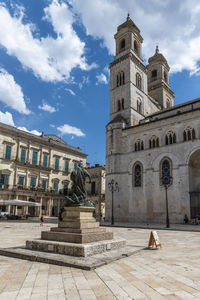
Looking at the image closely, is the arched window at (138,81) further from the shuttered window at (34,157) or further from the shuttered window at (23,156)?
the shuttered window at (23,156)

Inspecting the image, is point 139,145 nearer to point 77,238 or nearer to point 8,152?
point 8,152

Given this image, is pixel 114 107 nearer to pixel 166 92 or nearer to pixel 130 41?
pixel 130 41

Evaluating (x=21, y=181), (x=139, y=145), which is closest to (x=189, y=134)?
(x=139, y=145)

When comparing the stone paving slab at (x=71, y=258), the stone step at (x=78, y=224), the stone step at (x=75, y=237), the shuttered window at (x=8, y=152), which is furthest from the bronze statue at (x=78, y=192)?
the shuttered window at (x=8, y=152)

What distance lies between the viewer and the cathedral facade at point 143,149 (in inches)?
1054

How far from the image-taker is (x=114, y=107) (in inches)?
1465

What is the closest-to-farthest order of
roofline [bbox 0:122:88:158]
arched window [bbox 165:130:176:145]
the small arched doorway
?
1. the small arched doorway
2. arched window [bbox 165:130:176:145]
3. roofline [bbox 0:122:88:158]

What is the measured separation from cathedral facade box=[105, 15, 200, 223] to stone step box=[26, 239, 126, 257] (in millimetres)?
17813

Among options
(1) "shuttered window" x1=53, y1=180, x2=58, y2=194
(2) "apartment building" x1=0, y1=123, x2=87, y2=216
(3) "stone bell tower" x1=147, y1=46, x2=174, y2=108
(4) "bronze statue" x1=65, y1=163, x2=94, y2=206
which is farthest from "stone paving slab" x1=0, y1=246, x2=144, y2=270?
(3) "stone bell tower" x1=147, y1=46, x2=174, y2=108

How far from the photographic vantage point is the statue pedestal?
23.8 ft

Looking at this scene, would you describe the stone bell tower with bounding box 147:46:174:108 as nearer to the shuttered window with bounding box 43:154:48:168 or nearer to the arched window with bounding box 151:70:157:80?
the arched window with bounding box 151:70:157:80

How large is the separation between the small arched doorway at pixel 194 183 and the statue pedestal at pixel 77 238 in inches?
790

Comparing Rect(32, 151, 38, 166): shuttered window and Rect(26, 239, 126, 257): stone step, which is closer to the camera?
Rect(26, 239, 126, 257): stone step

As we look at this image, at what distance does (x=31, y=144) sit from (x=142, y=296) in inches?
1447
